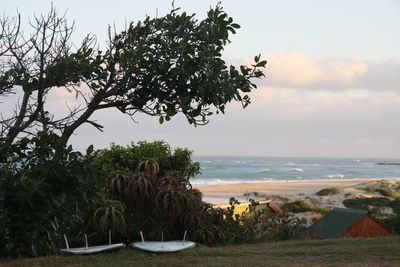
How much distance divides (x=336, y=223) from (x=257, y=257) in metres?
6.58

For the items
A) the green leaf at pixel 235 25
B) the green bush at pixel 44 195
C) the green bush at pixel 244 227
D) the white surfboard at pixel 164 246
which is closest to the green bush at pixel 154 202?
the green bush at pixel 244 227

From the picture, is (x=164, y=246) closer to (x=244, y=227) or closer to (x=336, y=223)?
(x=244, y=227)

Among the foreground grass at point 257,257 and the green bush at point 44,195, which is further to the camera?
the green bush at point 44,195

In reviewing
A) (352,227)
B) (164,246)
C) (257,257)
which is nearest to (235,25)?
(257,257)

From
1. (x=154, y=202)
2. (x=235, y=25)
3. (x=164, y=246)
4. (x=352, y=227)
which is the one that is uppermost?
(x=235, y=25)

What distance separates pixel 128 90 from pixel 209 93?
1169 mm

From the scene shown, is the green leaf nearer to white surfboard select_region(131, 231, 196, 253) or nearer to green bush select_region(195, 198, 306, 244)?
white surfboard select_region(131, 231, 196, 253)

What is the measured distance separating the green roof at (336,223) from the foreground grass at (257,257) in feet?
13.5

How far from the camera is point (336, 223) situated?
1542 cm

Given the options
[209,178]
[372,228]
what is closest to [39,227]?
[372,228]

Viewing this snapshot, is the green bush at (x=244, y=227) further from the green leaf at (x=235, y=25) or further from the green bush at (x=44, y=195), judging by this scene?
the green leaf at (x=235, y=25)

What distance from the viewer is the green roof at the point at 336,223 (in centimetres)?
1503

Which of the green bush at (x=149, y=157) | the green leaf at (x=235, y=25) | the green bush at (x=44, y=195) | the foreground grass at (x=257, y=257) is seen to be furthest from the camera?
the green bush at (x=149, y=157)

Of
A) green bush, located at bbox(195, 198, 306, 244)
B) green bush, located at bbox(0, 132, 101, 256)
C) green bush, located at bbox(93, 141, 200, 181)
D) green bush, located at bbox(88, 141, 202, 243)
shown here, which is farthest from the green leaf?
green bush, located at bbox(93, 141, 200, 181)
